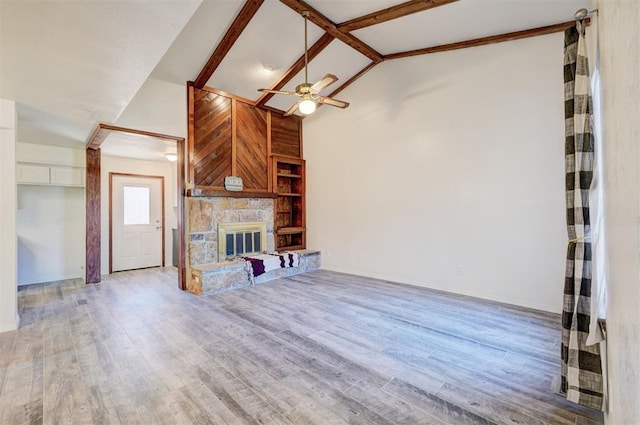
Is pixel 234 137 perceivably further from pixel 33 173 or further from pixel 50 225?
pixel 50 225

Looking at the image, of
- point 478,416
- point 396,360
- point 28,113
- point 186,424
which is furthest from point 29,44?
point 478,416

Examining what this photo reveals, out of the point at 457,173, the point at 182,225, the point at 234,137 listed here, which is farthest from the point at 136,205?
the point at 457,173

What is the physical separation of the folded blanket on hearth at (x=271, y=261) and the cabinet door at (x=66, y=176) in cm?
344

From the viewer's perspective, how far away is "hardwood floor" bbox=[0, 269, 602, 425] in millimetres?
1854

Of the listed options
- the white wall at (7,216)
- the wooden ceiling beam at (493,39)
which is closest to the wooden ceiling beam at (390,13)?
the wooden ceiling beam at (493,39)

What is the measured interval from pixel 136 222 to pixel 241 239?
9.22 feet

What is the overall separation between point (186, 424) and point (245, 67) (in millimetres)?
4708

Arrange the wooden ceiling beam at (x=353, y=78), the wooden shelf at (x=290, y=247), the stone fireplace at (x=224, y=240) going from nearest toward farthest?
the stone fireplace at (x=224, y=240)
the wooden ceiling beam at (x=353, y=78)
the wooden shelf at (x=290, y=247)

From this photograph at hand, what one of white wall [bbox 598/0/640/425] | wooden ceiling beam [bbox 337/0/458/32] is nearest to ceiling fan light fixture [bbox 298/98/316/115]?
wooden ceiling beam [bbox 337/0/458/32]

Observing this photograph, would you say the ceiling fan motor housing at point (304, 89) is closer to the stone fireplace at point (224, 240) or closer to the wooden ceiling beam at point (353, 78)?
the wooden ceiling beam at point (353, 78)

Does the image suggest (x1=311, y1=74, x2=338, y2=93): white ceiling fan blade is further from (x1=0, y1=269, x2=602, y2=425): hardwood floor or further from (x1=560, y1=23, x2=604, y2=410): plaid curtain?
(x1=0, y1=269, x2=602, y2=425): hardwood floor

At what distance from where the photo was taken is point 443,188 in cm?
449

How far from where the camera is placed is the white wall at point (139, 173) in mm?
6016

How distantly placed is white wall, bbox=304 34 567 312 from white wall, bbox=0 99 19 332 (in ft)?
15.1
